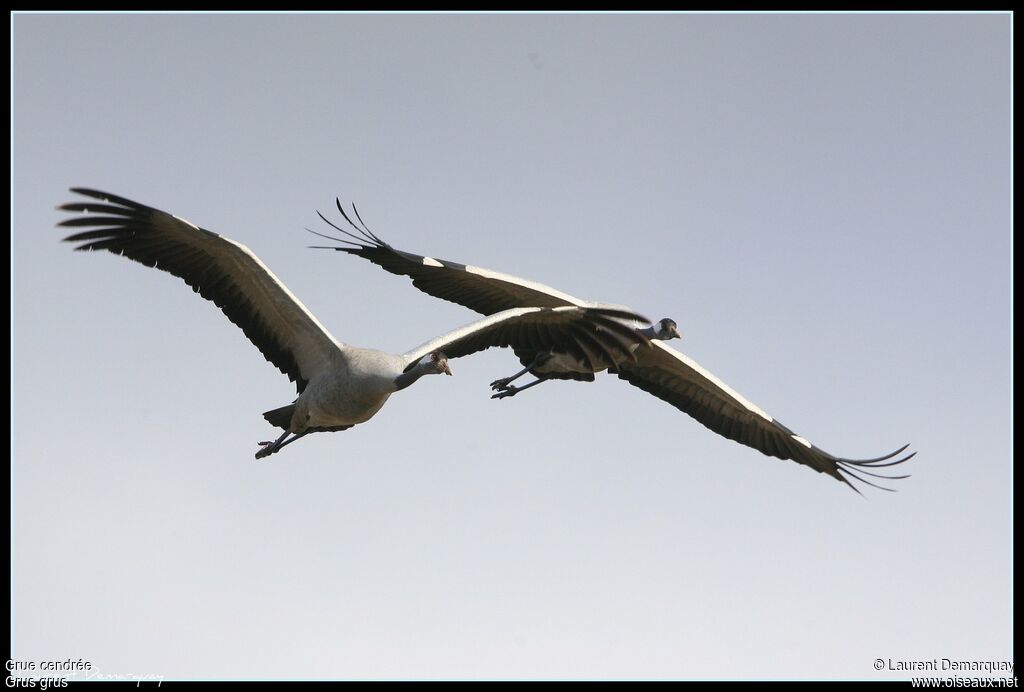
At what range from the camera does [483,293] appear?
15164mm

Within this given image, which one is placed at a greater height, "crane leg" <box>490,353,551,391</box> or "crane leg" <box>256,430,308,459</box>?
"crane leg" <box>490,353,551,391</box>

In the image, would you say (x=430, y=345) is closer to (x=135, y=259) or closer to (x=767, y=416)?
(x=135, y=259)

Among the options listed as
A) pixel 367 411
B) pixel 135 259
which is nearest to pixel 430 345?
pixel 367 411

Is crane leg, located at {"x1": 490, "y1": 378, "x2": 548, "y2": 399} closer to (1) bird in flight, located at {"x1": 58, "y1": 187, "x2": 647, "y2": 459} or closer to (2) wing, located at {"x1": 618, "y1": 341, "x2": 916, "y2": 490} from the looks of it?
(2) wing, located at {"x1": 618, "y1": 341, "x2": 916, "y2": 490}

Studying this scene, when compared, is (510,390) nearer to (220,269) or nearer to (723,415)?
(723,415)

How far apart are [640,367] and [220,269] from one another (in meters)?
7.01

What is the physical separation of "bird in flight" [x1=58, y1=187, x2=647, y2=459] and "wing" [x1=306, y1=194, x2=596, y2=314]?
6.31 feet

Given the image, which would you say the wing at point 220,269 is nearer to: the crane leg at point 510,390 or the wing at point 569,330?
the wing at point 569,330

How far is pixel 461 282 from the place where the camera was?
1498 centimetres

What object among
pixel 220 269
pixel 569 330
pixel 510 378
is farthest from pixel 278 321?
pixel 510 378

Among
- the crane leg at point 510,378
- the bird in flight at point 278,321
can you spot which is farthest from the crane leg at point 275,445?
the crane leg at point 510,378

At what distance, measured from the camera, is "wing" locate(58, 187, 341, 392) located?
37.7 ft

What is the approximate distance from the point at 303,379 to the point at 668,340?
6129 millimetres

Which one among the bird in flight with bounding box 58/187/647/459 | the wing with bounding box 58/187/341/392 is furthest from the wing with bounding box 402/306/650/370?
the wing with bounding box 58/187/341/392
